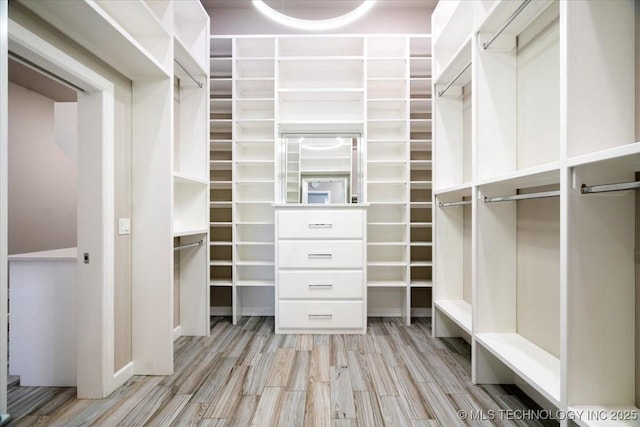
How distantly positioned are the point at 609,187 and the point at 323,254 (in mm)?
1976

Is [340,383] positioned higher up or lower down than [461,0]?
lower down

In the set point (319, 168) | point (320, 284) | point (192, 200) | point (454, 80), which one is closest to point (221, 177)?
point (192, 200)

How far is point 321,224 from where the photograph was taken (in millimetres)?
2691

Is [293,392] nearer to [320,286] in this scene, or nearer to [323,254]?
[320,286]

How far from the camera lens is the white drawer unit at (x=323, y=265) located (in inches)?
106

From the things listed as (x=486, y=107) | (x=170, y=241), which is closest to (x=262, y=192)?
(x=170, y=241)

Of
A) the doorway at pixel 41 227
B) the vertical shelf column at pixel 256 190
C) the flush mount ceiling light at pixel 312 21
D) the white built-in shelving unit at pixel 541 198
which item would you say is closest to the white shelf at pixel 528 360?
the white built-in shelving unit at pixel 541 198

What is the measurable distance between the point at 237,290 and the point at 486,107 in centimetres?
270

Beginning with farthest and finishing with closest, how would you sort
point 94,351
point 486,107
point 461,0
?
point 461,0, point 486,107, point 94,351

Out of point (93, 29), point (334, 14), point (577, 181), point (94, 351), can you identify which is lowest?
point (94, 351)

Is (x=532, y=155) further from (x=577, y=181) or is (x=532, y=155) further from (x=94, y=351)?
(x=94, y=351)

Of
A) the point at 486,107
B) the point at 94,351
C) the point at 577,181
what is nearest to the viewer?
the point at 577,181

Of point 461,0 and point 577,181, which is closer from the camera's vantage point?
point 577,181

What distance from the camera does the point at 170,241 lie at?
79.0 inches
